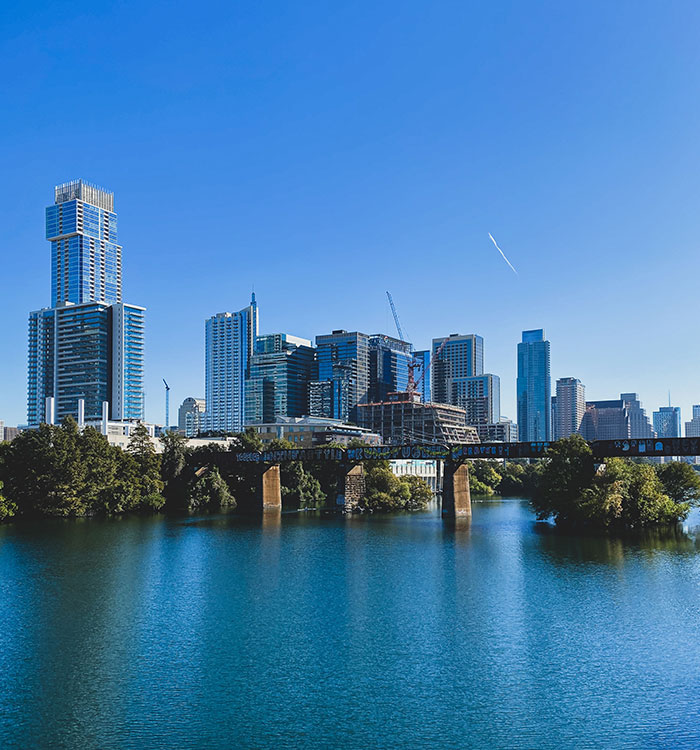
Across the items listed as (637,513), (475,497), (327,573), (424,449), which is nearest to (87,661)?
(327,573)

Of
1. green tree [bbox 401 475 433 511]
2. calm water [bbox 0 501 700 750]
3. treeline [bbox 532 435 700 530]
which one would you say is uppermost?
treeline [bbox 532 435 700 530]

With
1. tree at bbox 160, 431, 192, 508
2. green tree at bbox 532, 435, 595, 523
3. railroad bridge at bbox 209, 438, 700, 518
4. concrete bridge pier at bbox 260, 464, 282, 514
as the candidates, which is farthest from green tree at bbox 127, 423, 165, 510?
green tree at bbox 532, 435, 595, 523

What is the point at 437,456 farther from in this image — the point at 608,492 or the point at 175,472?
the point at 175,472

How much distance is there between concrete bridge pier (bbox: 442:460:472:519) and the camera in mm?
119438

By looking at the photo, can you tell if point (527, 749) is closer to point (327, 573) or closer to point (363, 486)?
point (327, 573)

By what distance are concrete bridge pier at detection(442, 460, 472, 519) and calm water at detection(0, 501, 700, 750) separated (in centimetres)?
4360

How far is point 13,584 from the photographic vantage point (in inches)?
2281

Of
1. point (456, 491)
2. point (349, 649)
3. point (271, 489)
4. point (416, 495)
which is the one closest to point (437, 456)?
point (456, 491)

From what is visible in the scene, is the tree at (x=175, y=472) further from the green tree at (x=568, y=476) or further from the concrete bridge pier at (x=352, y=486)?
the green tree at (x=568, y=476)

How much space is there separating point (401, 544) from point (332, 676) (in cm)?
4736

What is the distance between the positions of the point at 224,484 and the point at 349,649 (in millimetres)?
99212

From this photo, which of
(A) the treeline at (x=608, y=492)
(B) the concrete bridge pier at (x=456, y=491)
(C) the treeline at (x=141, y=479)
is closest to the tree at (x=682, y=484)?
(A) the treeline at (x=608, y=492)

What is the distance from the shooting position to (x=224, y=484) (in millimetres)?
138250

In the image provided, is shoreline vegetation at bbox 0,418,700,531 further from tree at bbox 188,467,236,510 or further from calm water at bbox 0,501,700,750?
calm water at bbox 0,501,700,750
